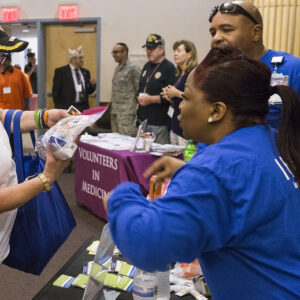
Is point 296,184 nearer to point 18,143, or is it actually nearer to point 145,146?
point 18,143

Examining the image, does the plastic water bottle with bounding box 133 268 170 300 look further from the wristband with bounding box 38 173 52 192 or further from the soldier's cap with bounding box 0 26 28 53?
the soldier's cap with bounding box 0 26 28 53

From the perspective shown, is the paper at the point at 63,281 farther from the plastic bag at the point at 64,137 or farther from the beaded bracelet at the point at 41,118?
the beaded bracelet at the point at 41,118

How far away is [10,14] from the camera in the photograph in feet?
24.1

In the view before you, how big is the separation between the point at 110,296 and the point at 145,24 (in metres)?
5.89

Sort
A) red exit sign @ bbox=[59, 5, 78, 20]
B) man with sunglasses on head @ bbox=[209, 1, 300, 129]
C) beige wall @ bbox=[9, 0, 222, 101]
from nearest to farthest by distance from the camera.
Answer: man with sunglasses on head @ bbox=[209, 1, 300, 129]
beige wall @ bbox=[9, 0, 222, 101]
red exit sign @ bbox=[59, 5, 78, 20]

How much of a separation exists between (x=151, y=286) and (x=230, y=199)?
547 millimetres

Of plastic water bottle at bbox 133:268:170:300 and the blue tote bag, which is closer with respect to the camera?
plastic water bottle at bbox 133:268:170:300

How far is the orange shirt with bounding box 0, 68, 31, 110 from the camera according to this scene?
5.57 meters

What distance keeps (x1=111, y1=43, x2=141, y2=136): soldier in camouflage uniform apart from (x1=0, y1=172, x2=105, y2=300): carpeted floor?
184 centimetres

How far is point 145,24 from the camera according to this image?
6.57 meters

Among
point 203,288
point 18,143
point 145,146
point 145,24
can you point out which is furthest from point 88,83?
point 203,288

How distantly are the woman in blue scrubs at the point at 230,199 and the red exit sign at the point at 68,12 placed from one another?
21.4 feet

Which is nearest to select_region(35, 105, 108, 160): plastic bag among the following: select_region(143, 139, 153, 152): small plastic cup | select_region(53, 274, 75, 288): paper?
select_region(53, 274, 75, 288): paper

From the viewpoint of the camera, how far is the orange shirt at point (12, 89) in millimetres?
5566
